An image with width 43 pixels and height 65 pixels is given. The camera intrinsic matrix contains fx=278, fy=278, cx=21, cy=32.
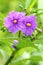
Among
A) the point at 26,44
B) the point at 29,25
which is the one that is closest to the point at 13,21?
the point at 29,25

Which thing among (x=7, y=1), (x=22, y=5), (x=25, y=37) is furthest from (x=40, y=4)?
(x=7, y=1)

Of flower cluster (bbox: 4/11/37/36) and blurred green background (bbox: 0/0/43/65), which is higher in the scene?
flower cluster (bbox: 4/11/37/36)

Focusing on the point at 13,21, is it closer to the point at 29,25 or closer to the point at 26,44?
the point at 29,25

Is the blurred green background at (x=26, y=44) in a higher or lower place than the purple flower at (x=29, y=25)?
lower

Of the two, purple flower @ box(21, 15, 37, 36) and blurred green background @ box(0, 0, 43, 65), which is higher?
purple flower @ box(21, 15, 37, 36)

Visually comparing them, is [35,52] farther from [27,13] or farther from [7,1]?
[7,1]
